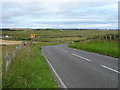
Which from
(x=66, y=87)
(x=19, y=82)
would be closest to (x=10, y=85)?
(x=19, y=82)

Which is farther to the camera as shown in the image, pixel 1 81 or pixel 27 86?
pixel 1 81

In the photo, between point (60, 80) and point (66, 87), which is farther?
point (60, 80)

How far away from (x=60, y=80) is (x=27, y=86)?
2.10 m

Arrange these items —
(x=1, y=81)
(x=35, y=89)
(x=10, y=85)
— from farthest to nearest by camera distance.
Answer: (x=1, y=81) → (x=10, y=85) → (x=35, y=89)

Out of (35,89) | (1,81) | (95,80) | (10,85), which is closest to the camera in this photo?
(35,89)

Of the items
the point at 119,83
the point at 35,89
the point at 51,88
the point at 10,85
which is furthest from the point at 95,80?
the point at 10,85

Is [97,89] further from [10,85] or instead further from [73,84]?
[10,85]

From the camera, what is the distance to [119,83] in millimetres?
8383

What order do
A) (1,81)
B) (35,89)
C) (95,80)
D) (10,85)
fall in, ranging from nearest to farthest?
(35,89), (10,85), (1,81), (95,80)

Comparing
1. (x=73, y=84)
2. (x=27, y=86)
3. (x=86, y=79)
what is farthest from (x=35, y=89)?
(x=86, y=79)

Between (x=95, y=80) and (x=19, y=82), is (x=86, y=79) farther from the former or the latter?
(x=19, y=82)

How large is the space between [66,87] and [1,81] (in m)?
2.61

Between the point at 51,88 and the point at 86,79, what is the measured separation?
2284 mm

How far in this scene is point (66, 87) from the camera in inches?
320
